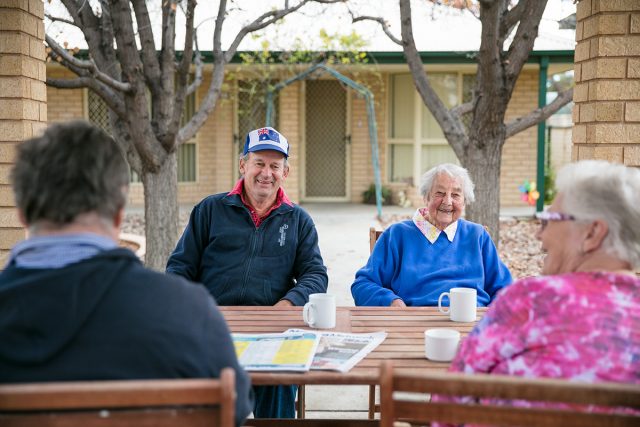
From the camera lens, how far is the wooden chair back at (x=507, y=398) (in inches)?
56.1

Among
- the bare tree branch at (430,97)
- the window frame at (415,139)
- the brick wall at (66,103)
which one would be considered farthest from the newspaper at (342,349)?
the brick wall at (66,103)

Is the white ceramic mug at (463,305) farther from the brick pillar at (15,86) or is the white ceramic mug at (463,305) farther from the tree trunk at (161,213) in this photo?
the tree trunk at (161,213)

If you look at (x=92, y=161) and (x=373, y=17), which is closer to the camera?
(x=92, y=161)

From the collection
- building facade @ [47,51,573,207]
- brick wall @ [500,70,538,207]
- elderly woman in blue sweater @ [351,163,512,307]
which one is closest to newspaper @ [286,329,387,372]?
elderly woman in blue sweater @ [351,163,512,307]

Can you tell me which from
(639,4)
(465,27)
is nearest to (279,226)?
(639,4)

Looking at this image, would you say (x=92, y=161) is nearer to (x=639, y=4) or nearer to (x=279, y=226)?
(x=279, y=226)

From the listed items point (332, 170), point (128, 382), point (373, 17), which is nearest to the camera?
point (128, 382)

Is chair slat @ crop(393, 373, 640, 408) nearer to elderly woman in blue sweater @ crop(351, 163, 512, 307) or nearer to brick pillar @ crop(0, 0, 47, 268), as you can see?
elderly woman in blue sweater @ crop(351, 163, 512, 307)

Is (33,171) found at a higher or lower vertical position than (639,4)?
lower

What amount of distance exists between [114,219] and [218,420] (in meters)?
0.50

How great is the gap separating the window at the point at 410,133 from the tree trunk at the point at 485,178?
7507mm

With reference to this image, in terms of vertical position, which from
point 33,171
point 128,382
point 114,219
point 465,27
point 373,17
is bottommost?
point 128,382

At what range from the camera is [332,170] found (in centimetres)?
1383

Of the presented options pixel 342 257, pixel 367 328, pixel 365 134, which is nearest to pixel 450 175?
pixel 367 328
